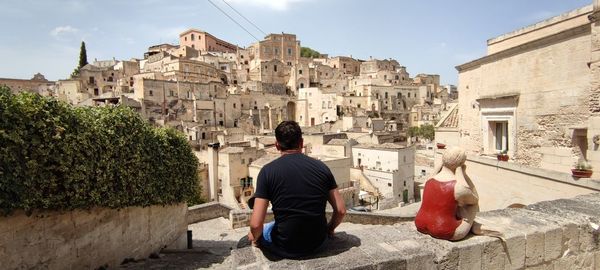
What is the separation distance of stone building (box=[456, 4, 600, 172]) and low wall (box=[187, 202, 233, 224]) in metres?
9.78

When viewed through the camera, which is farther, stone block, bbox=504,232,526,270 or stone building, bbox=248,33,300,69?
stone building, bbox=248,33,300,69

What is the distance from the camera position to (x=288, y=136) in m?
2.98

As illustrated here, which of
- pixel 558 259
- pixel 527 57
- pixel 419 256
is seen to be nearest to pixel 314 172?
pixel 419 256

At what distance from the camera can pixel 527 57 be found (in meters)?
8.91

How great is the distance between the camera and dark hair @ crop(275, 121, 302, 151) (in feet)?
9.77

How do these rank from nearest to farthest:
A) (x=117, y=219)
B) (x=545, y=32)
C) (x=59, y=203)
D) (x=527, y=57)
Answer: (x=59, y=203) < (x=117, y=219) < (x=527, y=57) < (x=545, y=32)

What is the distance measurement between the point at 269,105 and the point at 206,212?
45240 millimetres

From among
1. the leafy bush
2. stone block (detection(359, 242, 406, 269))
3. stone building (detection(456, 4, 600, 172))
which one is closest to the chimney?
the leafy bush

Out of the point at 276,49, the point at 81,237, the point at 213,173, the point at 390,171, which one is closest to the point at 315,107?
the point at 276,49

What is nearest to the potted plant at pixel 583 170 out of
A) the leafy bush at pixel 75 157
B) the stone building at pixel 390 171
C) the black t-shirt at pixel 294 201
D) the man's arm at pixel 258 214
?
the black t-shirt at pixel 294 201

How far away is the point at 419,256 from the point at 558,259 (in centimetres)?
183

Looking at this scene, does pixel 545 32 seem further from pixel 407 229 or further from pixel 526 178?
pixel 407 229

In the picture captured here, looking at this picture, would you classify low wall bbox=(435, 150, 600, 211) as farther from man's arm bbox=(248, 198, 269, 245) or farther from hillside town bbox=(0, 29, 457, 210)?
hillside town bbox=(0, 29, 457, 210)

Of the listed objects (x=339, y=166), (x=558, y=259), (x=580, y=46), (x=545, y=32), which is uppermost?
(x=545, y=32)
